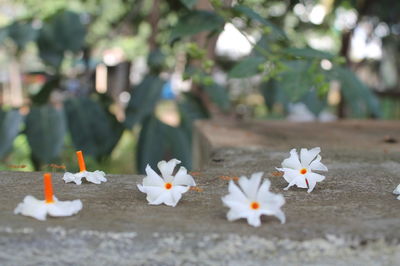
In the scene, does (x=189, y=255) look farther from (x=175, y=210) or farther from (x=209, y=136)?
(x=209, y=136)

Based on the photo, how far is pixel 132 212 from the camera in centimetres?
64

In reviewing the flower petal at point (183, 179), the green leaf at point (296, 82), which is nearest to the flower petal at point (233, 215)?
the flower petal at point (183, 179)

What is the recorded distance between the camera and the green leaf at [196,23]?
112cm

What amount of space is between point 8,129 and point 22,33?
359mm

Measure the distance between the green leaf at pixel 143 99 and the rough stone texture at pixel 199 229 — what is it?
37.8 inches

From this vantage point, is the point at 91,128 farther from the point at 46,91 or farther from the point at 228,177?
the point at 228,177

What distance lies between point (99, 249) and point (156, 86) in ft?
4.51

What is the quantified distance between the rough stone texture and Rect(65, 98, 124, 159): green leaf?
0.94 metres

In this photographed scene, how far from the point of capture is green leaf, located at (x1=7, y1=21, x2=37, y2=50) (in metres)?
1.75

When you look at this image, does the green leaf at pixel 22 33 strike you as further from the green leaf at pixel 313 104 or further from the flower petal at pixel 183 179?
the flower petal at pixel 183 179

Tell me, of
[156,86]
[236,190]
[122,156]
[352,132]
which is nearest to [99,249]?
[236,190]

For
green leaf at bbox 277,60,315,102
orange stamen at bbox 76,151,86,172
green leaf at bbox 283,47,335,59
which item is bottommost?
orange stamen at bbox 76,151,86,172

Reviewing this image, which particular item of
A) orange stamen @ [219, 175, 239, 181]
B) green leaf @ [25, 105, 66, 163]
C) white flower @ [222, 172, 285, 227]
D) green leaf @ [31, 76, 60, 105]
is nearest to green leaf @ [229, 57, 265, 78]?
orange stamen @ [219, 175, 239, 181]

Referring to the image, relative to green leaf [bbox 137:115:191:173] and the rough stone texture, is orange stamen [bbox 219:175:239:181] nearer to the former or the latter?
the rough stone texture
